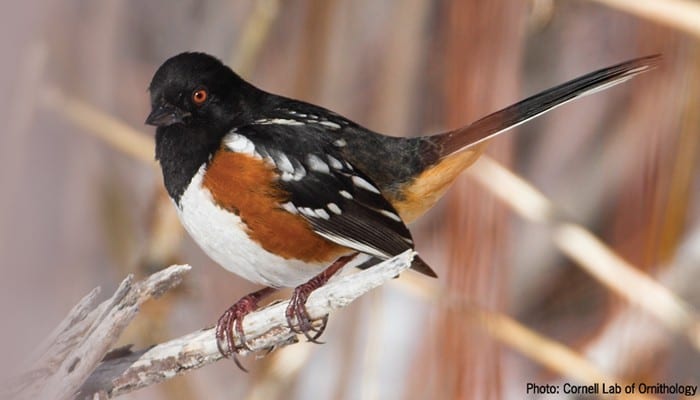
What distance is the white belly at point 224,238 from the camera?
148 cm

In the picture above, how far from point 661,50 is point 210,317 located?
1654 millimetres

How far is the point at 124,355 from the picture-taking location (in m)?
1.46

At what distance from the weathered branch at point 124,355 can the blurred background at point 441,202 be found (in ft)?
0.56

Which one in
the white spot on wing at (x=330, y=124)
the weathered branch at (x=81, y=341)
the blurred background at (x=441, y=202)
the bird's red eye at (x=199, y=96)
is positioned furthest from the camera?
the white spot on wing at (x=330, y=124)

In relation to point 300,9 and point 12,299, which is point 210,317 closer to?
point 300,9

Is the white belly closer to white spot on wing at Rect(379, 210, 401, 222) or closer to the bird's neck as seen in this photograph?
the bird's neck

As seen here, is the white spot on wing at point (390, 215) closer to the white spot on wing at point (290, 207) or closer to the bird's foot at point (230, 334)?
the white spot on wing at point (290, 207)

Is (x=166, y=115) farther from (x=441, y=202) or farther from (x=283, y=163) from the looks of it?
(x=441, y=202)

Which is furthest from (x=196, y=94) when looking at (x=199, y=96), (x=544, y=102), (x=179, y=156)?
(x=544, y=102)

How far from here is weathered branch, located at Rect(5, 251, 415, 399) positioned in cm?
131

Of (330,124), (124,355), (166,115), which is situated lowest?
(124,355)

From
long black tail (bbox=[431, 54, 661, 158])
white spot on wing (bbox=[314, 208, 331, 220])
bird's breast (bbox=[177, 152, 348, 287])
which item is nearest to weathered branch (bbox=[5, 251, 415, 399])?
bird's breast (bbox=[177, 152, 348, 287])

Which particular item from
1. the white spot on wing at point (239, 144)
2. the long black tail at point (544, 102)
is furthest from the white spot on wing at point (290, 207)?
the long black tail at point (544, 102)

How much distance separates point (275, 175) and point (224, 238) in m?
0.16
